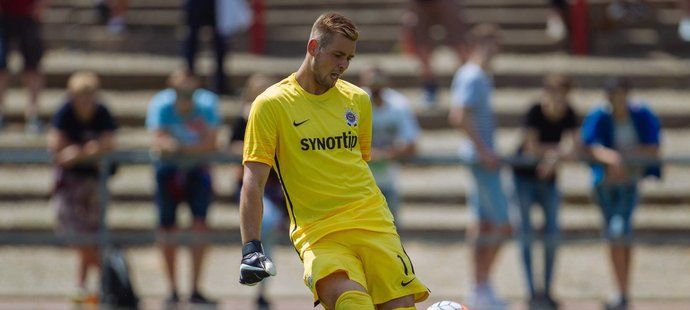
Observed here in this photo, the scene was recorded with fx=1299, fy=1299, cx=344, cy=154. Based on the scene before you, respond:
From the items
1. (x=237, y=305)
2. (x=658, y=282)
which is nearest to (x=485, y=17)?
(x=658, y=282)

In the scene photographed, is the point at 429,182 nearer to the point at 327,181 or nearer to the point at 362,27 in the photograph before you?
the point at 362,27

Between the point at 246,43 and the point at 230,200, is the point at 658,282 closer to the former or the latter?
the point at 230,200

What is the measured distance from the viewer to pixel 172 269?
1127cm

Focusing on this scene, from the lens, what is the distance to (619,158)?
35.7ft

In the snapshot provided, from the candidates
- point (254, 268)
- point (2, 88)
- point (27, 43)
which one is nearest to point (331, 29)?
point (254, 268)

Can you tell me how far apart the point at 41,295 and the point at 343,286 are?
5.86m

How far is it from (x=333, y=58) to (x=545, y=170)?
4862mm

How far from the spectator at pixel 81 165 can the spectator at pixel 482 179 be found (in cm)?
314

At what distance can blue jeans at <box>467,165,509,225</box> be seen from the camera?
11273 millimetres

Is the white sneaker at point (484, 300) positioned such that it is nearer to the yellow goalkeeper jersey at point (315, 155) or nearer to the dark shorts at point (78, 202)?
the dark shorts at point (78, 202)

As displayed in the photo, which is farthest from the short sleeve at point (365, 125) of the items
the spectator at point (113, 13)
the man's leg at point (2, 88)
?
the spectator at point (113, 13)

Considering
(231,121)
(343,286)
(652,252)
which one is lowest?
(652,252)

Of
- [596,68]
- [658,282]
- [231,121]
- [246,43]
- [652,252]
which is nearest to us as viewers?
[658,282]

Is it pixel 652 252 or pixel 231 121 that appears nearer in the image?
pixel 652 252
